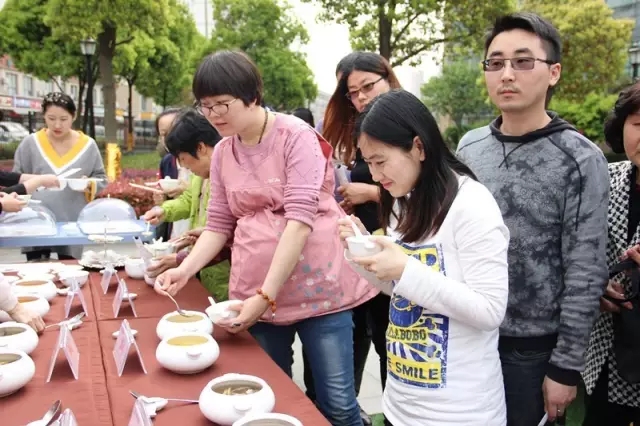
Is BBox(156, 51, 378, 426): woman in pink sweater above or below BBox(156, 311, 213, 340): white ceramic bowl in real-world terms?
above

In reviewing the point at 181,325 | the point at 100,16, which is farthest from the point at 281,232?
the point at 100,16

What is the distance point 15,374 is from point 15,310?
54 cm

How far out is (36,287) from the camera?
2309 mm

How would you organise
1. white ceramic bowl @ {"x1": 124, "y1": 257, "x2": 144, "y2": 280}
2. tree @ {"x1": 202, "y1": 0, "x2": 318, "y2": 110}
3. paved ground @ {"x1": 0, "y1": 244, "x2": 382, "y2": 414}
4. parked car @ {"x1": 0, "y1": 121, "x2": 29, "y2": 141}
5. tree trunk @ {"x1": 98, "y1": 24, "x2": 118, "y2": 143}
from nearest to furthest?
white ceramic bowl @ {"x1": 124, "y1": 257, "x2": 144, "y2": 280}
paved ground @ {"x1": 0, "y1": 244, "x2": 382, "y2": 414}
tree trunk @ {"x1": 98, "y1": 24, "x2": 118, "y2": 143}
parked car @ {"x1": 0, "y1": 121, "x2": 29, "y2": 141}
tree @ {"x1": 202, "y1": 0, "x2": 318, "y2": 110}

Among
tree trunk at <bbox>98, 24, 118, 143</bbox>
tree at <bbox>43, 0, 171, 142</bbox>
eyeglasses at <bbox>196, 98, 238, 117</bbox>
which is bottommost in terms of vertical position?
eyeglasses at <bbox>196, 98, 238, 117</bbox>

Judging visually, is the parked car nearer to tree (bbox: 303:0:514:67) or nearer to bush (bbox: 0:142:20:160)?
bush (bbox: 0:142:20:160)

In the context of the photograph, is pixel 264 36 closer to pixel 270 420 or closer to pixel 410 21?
pixel 410 21

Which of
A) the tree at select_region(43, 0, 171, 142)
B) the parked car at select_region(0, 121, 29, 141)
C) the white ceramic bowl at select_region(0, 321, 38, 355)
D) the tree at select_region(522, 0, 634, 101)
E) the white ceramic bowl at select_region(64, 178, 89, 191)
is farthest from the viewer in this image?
the parked car at select_region(0, 121, 29, 141)

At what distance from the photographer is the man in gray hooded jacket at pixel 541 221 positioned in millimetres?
1543

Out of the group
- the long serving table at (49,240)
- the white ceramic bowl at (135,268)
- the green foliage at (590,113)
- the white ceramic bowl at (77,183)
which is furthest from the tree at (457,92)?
the white ceramic bowl at (135,268)

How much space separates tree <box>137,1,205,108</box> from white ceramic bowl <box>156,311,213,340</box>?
60.2 feet

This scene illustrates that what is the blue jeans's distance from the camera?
2.01 metres

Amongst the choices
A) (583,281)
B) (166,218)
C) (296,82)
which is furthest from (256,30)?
(583,281)

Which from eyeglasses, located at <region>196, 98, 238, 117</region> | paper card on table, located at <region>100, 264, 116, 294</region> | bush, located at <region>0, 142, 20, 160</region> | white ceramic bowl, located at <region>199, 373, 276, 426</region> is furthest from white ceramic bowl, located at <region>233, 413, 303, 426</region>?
bush, located at <region>0, 142, 20, 160</region>
